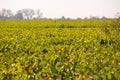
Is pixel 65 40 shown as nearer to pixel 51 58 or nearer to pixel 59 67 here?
pixel 51 58

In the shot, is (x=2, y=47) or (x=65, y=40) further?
(x=65, y=40)

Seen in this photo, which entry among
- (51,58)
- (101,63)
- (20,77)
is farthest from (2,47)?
(20,77)

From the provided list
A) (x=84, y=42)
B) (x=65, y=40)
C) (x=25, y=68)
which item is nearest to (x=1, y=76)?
(x=25, y=68)

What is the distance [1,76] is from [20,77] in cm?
42

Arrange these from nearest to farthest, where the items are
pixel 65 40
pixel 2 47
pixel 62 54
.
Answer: pixel 62 54
pixel 2 47
pixel 65 40

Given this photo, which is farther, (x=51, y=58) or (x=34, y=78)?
(x=51, y=58)

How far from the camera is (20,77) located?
4395 mm

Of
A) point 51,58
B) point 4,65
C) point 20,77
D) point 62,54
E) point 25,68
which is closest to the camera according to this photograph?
point 20,77

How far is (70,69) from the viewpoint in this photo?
526 centimetres

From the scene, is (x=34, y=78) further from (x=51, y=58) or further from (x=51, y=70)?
(x=51, y=58)

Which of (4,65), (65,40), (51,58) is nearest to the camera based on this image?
(4,65)

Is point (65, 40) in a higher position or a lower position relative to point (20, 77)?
lower

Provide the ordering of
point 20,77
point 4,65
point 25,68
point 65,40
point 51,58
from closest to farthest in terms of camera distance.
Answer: point 20,77 < point 25,68 < point 4,65 < point 51,58 < point 65,40

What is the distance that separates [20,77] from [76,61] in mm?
2002
